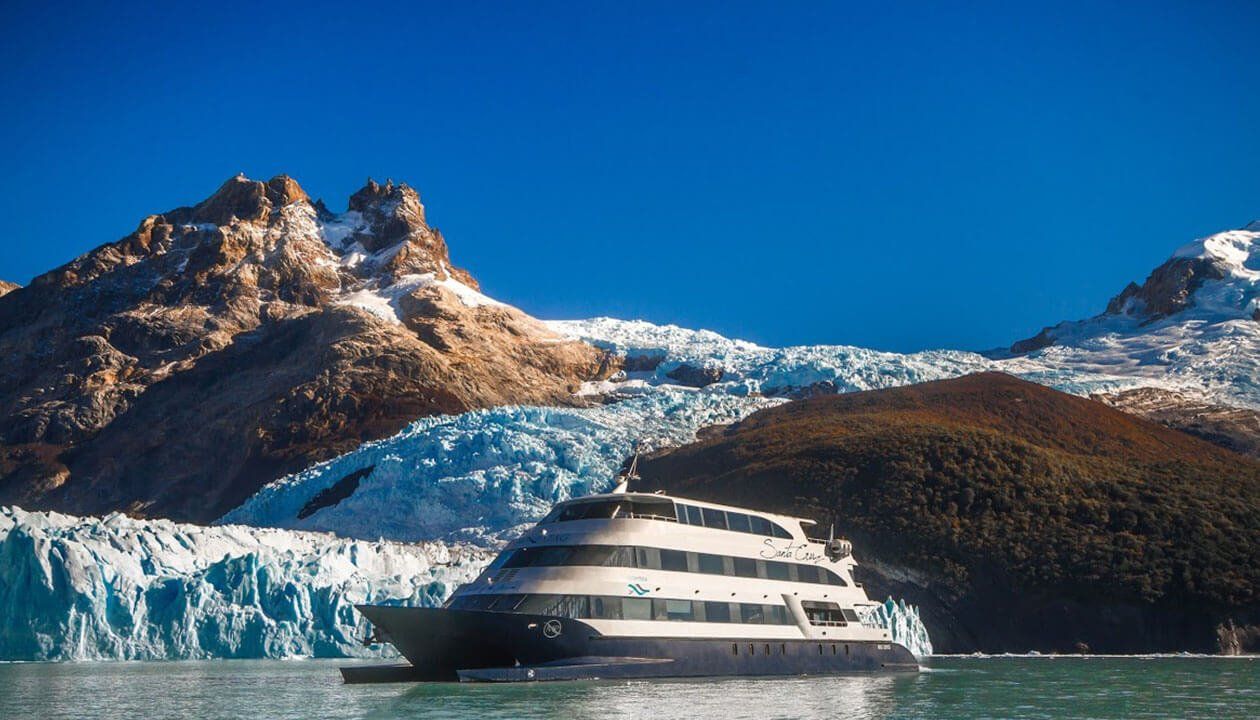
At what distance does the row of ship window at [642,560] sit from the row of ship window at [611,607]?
0.95 metres

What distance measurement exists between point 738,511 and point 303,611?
21.7m

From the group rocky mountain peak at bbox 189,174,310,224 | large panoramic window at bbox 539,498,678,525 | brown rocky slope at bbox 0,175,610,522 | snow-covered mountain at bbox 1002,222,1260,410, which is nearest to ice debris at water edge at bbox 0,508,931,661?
large panoramic window at bbox 539,498,678,525

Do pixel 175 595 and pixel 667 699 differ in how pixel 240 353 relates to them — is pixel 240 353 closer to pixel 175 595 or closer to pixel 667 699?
pixel 175 595

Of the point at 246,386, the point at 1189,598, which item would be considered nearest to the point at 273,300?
the point at 246,386

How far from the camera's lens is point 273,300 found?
146 metres

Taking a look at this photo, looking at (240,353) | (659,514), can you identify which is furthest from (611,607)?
(240,353)

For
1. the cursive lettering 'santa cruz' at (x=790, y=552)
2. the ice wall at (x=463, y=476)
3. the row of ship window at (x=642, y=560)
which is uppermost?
the ice wall at (x=463, y=476)

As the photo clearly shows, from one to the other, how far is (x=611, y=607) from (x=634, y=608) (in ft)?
2.35

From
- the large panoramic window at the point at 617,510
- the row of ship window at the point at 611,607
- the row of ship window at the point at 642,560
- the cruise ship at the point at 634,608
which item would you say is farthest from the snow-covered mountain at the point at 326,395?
the large panoramic window at the point at 617,510

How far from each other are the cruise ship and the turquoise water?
2.10ft

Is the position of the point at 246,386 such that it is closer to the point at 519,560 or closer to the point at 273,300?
the point at 273,300

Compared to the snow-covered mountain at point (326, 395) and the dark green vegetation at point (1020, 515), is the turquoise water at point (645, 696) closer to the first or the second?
the snow-covered mountain at point (326, 395)

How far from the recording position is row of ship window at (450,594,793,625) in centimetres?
3116

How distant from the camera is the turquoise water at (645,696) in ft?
87.1
